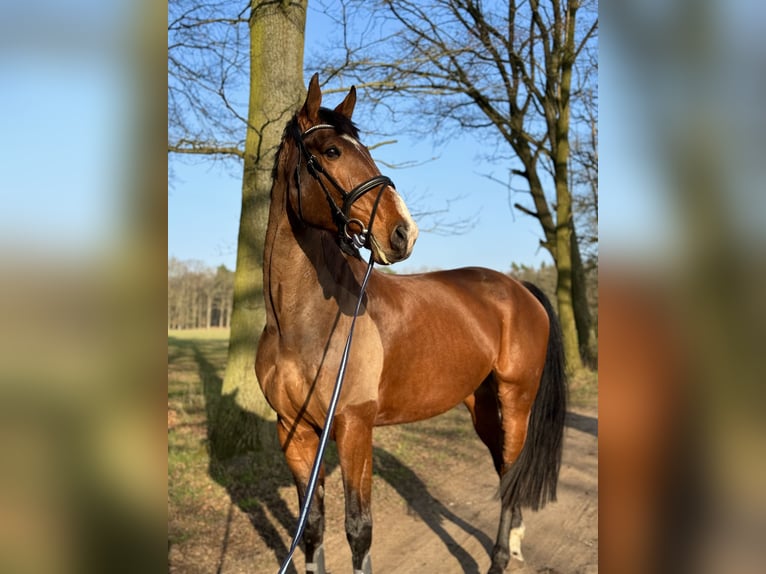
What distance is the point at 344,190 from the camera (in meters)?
2.54

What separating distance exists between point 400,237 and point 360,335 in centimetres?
78

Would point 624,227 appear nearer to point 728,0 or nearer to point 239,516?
point 728,0

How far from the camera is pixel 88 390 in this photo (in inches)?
24.1

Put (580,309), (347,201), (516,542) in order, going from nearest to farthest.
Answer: (347,201) < (516,542) < (580,309)

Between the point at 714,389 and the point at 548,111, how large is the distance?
42.9 ft

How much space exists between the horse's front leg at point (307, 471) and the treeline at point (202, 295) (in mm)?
31314

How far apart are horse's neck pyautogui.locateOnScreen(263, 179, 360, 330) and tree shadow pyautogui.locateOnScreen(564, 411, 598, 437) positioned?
19.2ft

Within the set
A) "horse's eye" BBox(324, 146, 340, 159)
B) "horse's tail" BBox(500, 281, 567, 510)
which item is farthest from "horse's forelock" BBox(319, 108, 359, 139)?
"horse's tail" BBox(500, 281, 567, 510)

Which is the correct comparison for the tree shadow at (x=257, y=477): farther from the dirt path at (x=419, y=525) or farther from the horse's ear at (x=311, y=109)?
the horse's ear at (x=311, y=109)

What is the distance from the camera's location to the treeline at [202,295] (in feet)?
110

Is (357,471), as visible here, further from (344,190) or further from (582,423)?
(582,423)

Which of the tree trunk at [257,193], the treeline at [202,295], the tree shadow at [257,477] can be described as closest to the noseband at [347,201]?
the tree shadow at [257,477]

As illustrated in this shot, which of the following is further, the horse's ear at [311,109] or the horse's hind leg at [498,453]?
the horse's hind leg at [498,453]

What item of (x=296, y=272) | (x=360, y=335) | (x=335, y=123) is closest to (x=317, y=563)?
(x=360, y=335)
